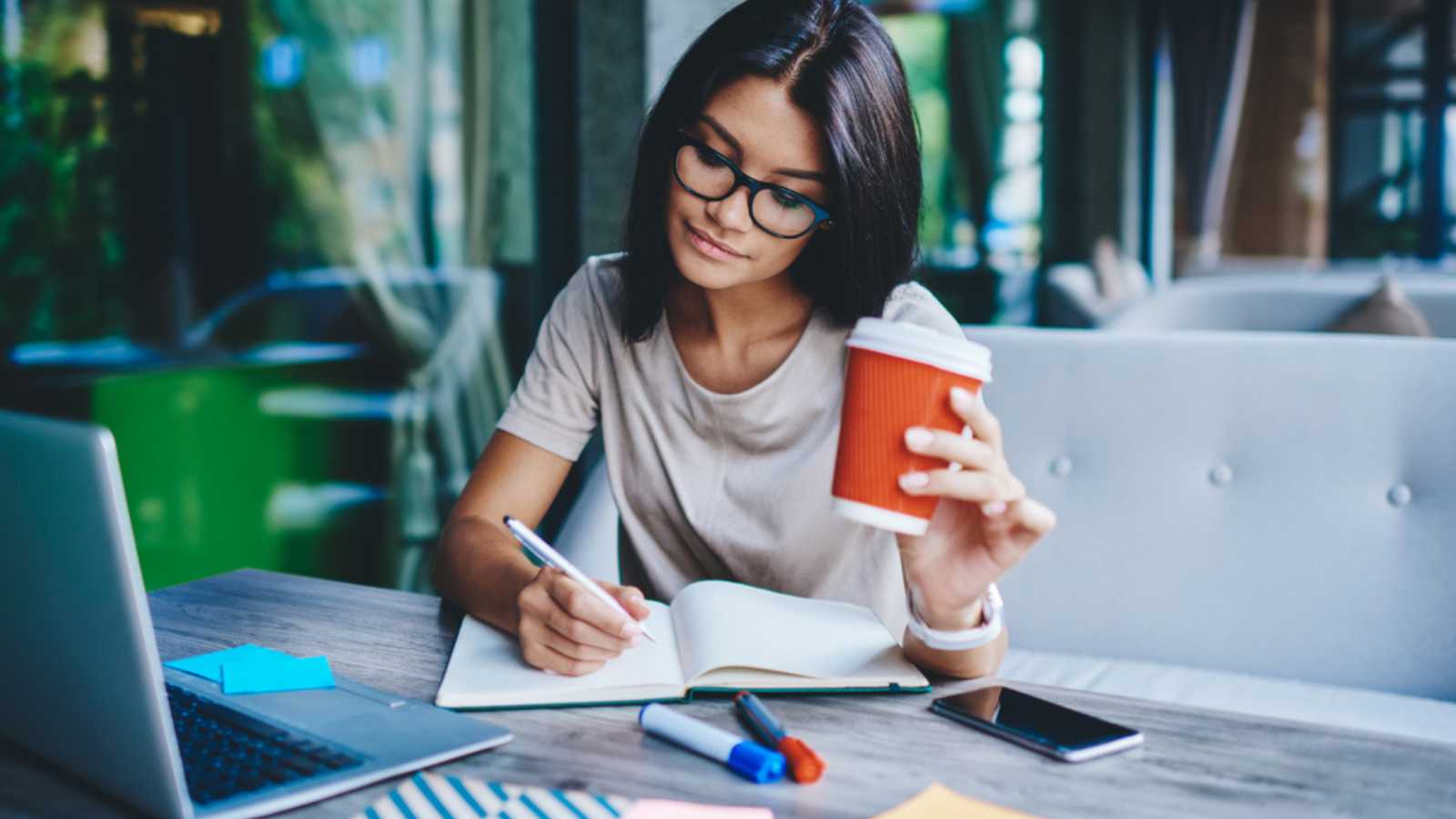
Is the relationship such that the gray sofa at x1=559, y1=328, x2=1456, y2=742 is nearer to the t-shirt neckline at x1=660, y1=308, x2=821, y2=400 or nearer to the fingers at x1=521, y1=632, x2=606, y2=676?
the t-shirt neckline at x1=660, y1=308, x2=821, y2=400

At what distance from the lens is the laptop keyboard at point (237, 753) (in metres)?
0.82

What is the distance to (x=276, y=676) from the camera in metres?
1.02

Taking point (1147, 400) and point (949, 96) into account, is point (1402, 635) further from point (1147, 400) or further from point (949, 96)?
point (949, 96)

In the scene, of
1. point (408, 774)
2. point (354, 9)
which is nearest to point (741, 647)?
point (408, 774)

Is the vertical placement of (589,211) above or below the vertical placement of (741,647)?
above

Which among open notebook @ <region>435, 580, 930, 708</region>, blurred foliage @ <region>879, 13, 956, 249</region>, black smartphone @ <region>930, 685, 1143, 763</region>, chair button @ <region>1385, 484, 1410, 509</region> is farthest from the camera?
blurred foliage @ <region>879, 13, 956, 249</region>

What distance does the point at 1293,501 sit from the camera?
176 centimetres

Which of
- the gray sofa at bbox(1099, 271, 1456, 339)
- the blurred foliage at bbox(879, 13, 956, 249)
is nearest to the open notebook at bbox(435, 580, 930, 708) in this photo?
the gray sofa at bbox(1099, 271, 1456, 339)

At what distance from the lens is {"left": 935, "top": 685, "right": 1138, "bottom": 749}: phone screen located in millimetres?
909

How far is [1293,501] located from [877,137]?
2.97ft

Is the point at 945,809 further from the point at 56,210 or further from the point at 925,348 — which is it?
the point at 56,210

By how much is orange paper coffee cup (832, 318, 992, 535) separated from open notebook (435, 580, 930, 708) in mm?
206

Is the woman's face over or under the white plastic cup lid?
over

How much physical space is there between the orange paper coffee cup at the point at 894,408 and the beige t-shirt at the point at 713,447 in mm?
567
